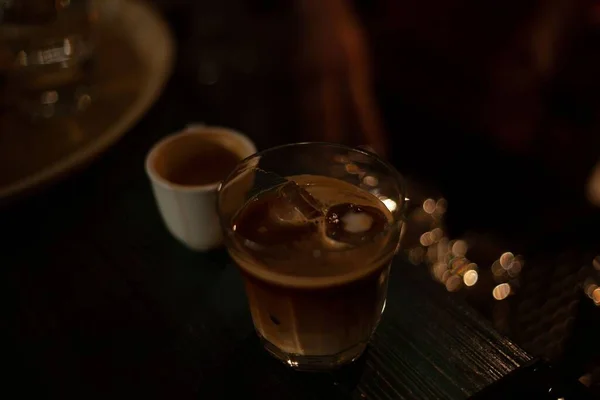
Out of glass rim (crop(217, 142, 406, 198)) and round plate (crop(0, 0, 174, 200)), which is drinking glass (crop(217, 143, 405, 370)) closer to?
glass rim (crop(217, 142, 406, 198))

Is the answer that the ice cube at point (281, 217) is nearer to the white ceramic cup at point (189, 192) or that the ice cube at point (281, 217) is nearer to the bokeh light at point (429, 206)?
the white ceramic cup at point (189, 192)

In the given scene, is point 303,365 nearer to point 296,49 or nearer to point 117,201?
point 117,201

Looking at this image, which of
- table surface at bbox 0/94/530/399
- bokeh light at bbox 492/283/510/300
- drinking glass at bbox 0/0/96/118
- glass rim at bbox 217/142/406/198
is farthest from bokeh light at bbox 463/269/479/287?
drinking glass at bbox 0/0/96/118

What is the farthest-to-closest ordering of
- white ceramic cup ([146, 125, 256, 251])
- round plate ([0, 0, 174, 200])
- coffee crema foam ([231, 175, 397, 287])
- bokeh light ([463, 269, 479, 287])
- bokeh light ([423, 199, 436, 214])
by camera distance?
bokeh light ([423, 199, 436, 214]) < bokeh light ([463, 269, 479, 287]) < round plate ([0, 0, 174, 200]) < white ceramic cup ([146, 125, 256, 251]) < coffee crema foam ([231, 175, 397, 287])

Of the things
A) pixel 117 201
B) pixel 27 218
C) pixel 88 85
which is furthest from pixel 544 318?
pixel 88 85

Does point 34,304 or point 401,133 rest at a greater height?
point 34,304

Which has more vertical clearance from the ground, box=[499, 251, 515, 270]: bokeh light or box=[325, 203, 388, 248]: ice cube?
box=[325, 203, 388, 248]: ice cube
